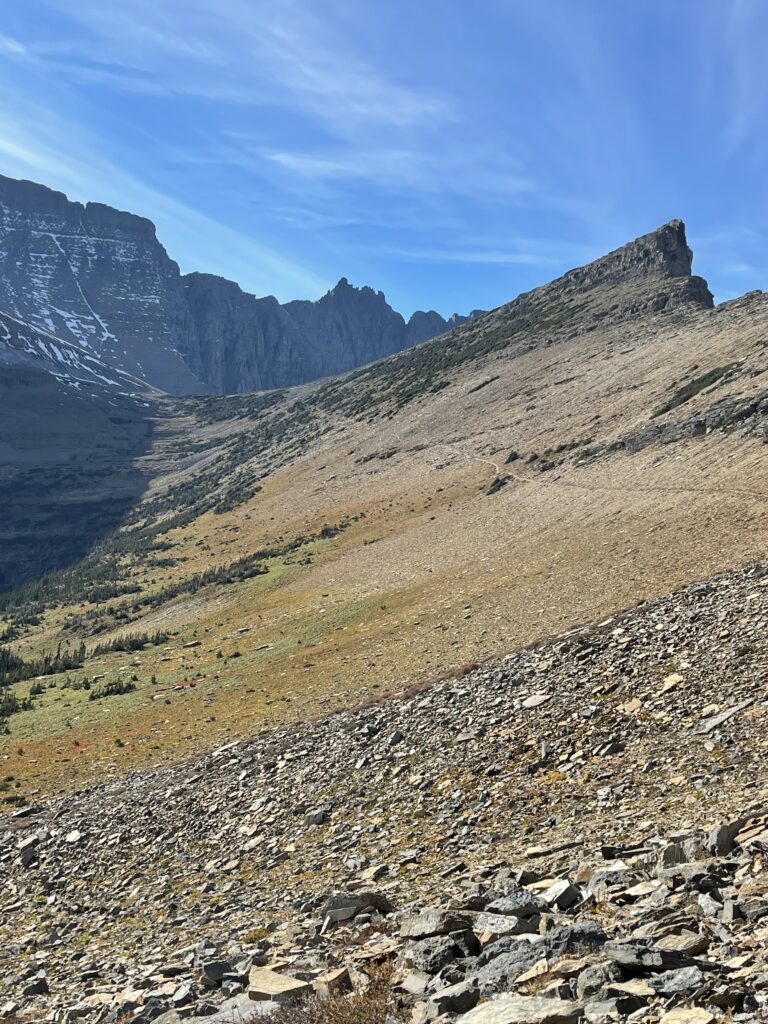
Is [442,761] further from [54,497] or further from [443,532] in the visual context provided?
[54,497]

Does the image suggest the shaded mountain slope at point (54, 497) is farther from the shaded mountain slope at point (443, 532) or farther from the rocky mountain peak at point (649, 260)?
the rocky mountain peak at point (649, 260)

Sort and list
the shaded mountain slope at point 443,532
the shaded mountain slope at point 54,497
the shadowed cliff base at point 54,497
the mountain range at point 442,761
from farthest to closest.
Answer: the shaded mountain slope at point 54,497 < the shadowed cliff base at point 54,497 < the shaded mountain slope at point 443,532 < the mountain range at point 442,761

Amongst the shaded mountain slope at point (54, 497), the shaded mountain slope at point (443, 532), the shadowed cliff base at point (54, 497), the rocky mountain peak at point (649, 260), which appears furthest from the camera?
the shaded mountain slope at point (54, 497)

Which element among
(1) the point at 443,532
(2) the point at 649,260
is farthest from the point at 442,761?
(2) the point at 649,260

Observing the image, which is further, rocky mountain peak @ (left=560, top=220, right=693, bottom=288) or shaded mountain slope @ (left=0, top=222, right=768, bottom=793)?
rocky mountain peak @ (left=560, top=220, right=693, bottom=288)

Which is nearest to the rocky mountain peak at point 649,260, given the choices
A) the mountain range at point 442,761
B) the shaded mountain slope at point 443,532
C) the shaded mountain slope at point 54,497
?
the shaded mountain slope at point 443,532

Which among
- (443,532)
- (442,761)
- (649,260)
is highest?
(649,260)

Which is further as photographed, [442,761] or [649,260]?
[649,260]

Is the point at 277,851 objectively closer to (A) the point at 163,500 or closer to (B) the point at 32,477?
(A) the point at 163,500

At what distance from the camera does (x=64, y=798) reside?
78.3 feet

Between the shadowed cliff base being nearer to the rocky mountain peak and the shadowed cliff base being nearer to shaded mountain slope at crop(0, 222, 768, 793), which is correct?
shaded mountain slope at crop(0, 222, 768, 793)

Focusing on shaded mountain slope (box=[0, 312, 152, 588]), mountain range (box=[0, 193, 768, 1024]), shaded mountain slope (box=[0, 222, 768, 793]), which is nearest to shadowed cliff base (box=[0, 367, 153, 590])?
shaded mountain slope (box=[0, 312, 152, 588])

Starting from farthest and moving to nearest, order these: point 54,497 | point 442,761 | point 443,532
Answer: point 54,497 < point 443,532 < point 442,761

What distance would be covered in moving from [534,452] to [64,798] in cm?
5280
